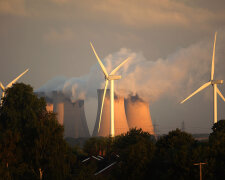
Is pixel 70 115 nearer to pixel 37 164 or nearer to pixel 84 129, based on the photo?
pixel 84 129

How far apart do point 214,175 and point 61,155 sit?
1230 centimetres

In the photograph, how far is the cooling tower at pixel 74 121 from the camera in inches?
4085

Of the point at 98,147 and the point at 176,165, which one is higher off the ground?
the point at 98,147

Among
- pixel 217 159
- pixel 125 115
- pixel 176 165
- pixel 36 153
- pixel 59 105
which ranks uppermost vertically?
pixel 59 105

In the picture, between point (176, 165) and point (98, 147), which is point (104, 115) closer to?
point (98, 147)

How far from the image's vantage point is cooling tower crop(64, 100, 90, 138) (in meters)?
104

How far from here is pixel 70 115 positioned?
106750 mm

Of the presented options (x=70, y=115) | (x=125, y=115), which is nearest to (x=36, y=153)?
(x=125, y=115)

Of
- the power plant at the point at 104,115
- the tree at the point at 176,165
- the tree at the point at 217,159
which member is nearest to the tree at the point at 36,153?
the tree at the point at 176,165

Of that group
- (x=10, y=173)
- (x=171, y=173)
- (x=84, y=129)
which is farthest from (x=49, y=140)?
(x=84, y=129)

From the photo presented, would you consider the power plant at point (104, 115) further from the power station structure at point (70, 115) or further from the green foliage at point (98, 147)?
the green foliage at point (98, 147)

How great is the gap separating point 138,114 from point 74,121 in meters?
16.6

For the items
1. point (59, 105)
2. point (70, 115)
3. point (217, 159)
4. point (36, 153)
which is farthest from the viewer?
point (59, 105)

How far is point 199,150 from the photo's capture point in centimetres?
3753
